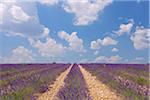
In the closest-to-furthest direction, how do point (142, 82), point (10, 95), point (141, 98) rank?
1. point (141, 98)
2. point (10, 95)
3. point (142, 82)

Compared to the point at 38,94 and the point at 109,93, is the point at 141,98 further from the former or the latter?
the point at 38,94

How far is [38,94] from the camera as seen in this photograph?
14.2 m

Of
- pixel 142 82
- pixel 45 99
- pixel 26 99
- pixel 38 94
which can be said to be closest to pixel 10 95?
pixel 26 99

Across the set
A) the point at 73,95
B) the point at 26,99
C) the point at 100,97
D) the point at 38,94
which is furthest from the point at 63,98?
the point at 38,94

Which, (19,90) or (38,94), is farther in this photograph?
(38,94)

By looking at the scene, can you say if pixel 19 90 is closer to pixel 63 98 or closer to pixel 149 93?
pixel 63 98

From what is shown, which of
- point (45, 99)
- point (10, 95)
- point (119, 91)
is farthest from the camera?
point (119, 91)

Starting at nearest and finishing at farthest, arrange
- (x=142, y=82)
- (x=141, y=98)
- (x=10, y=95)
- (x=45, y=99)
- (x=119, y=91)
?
1. (x=141, y=98)
2. (x=10, y=95)
3. (x=45, y=99)
4. (x=119, y=91)
5. (x=142, y=82)

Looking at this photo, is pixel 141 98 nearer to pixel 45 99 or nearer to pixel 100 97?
pixel 100 97

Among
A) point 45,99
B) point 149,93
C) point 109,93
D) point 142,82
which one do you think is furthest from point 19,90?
point 142,82

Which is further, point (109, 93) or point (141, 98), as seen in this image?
point (109, 93)

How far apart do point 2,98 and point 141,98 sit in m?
4.07

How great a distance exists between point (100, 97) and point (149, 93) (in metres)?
2.05

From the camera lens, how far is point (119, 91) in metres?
13.7
